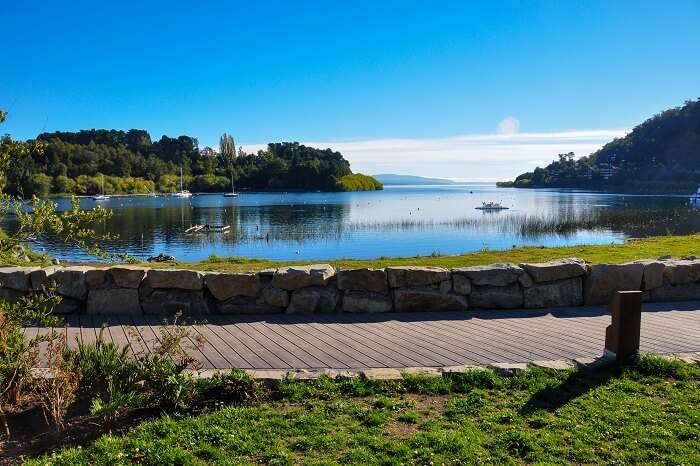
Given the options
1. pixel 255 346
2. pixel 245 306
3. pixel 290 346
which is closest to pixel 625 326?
pixel 290 346

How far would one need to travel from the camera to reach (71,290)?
7305mm

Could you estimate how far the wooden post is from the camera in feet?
17.3

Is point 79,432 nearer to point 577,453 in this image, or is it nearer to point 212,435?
point 212,435

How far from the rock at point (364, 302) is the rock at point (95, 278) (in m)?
3.09

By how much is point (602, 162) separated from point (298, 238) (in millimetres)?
161364

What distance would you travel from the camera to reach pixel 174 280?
738 centimetres

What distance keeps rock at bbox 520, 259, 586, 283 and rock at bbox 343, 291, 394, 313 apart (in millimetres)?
2019

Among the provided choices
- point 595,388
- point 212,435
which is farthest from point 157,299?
point 595,388

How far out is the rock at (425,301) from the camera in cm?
761

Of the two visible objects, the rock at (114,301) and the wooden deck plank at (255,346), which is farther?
the rock at (114,301)

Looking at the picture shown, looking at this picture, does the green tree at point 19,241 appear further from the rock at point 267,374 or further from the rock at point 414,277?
the rock at point 414,277

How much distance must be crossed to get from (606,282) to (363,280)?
338 centimetres

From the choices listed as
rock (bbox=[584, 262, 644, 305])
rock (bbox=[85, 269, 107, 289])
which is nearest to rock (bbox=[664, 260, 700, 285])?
rock (bbox=[584, 262, 644, 305])

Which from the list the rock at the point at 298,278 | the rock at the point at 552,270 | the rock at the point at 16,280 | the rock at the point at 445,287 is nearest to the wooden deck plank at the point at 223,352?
the rock at the point at 298,278
